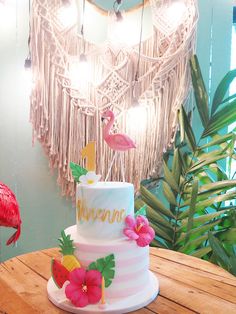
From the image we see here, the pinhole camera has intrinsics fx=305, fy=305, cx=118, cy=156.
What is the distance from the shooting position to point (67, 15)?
145 cm

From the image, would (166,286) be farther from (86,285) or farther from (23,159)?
(23,159)

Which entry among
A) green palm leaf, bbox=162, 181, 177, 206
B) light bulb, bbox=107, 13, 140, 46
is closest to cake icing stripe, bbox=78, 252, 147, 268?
green palm leaf, bbox=162, 181, 177, 206

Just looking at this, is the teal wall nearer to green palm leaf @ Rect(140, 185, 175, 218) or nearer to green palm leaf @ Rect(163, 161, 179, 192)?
green palm leaf @ Rect(140, 185, 175, 218)

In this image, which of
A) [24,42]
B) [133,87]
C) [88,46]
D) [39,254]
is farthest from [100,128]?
[39,254]

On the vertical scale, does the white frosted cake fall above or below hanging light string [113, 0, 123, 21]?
below

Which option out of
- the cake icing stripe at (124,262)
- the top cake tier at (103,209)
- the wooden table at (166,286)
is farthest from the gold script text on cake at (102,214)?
the wooden table at (166,286)

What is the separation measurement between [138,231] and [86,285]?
0.63 feet

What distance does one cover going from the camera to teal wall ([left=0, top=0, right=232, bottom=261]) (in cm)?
148

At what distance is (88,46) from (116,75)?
0.20 m

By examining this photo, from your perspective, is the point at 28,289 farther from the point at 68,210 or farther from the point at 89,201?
the point at 68,210

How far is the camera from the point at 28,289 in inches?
33.3

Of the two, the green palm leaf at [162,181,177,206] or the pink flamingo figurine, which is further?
the green palm leaf at [162,181,177,206]

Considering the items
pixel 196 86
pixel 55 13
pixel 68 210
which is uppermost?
pixel 55 13

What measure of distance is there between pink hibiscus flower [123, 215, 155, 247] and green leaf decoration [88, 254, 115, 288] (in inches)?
3.3
